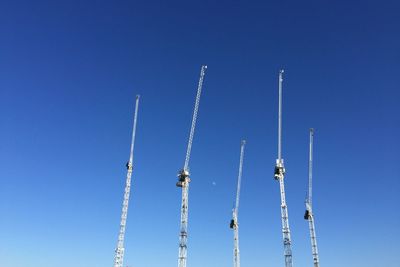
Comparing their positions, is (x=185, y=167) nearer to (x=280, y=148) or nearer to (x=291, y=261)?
(x=280, y=148)

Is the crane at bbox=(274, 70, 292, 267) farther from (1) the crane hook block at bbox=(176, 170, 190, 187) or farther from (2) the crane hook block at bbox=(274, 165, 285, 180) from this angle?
(1) the crane hook block at bbox=(176, 170, 190, 187)

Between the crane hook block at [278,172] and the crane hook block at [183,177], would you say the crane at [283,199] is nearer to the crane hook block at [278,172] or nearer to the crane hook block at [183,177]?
the crane hook block at [278,172]

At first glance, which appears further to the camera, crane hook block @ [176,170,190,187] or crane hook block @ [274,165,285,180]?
crane hook block @ [274,165,285,180]

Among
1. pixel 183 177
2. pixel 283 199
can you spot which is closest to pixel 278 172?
pixel 283 199

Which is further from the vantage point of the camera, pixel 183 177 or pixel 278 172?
pixel 278 172

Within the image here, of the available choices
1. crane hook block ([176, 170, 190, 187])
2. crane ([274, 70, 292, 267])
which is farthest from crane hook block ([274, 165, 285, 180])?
crane hook block ([176, 170, 190, 187])

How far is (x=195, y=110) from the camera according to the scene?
7854 inches

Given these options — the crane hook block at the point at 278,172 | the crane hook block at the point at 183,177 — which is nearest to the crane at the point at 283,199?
the crane hook block at the point at 278,172

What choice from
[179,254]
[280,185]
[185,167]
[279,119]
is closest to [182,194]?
[185,167]

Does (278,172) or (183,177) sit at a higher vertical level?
(278,172)

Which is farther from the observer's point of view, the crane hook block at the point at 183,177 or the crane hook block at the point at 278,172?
the crane hook block at the point at 278,172

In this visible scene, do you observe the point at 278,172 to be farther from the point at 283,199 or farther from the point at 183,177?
the point at 183,177

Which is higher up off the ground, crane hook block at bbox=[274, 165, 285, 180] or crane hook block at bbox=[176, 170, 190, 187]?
crane hook block at bbox=[274, 165, 285, 180]

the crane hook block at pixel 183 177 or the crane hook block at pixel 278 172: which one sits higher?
the crane hook block at pixel 278 172
